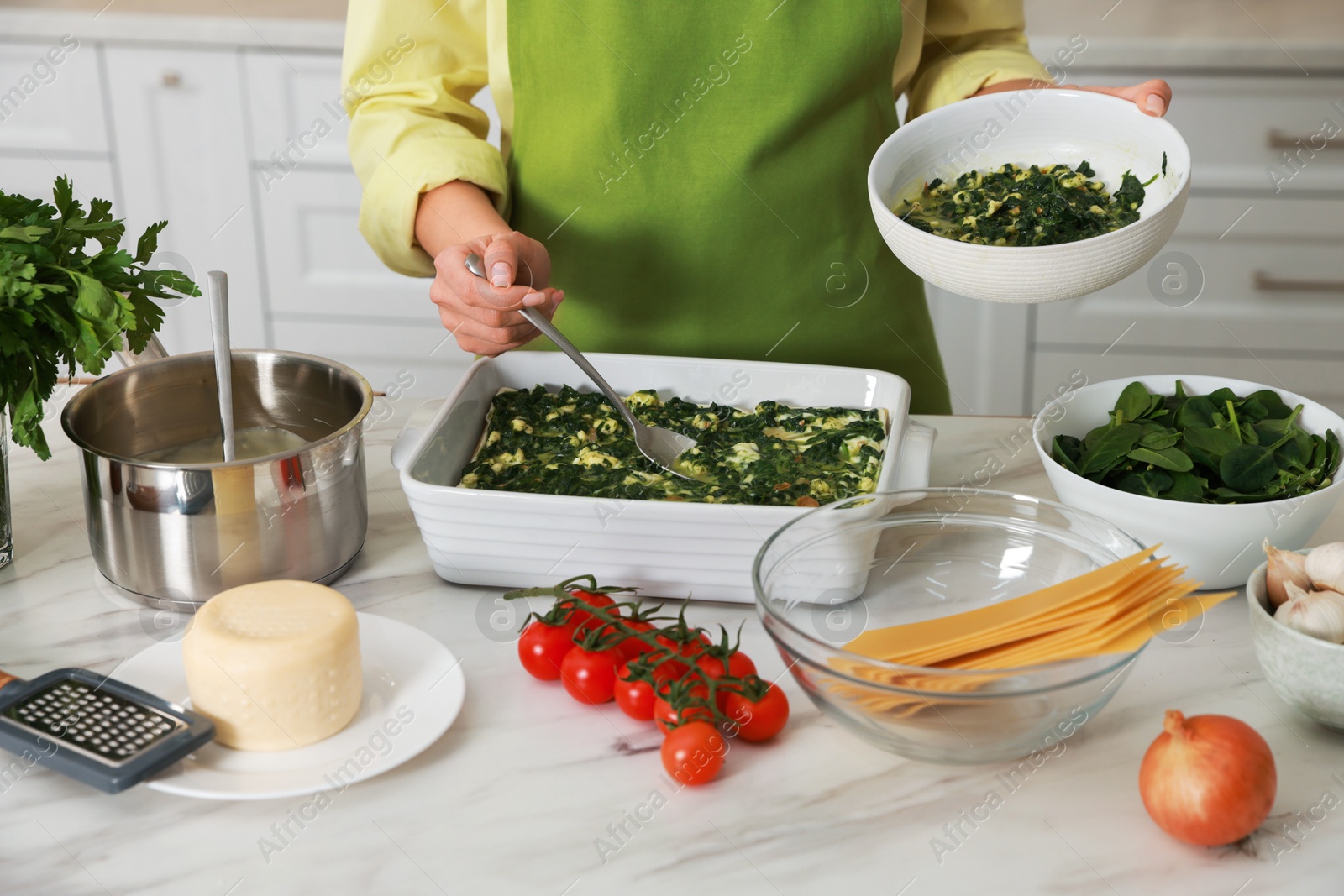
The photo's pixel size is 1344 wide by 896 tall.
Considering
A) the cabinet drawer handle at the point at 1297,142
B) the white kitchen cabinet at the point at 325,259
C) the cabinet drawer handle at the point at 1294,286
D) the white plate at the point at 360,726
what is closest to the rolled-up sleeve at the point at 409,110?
the white plate at the point at 360,726

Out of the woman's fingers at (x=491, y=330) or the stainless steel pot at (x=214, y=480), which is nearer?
the stainless steel pot at (x=214, y=480)

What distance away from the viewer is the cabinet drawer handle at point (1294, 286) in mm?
2680

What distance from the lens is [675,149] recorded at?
1.46 metres

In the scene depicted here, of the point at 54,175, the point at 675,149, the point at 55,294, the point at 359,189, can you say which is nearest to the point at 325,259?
the point at 359,189

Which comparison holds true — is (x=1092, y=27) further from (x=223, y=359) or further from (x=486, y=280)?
(x=223, y=359)

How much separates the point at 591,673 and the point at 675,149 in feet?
2.43

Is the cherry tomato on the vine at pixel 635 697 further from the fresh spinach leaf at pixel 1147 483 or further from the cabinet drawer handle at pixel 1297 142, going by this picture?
the cabinet drawer handle at pixel 1297 142

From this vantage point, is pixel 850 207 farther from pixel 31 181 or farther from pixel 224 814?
pixel 31 181

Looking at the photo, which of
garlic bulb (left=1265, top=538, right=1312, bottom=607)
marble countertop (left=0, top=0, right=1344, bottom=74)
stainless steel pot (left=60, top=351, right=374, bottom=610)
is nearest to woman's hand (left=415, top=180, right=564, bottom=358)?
stainless steel pot (left=60, top=351, right=374, bottom=610)

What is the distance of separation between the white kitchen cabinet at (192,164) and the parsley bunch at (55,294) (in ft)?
5.53

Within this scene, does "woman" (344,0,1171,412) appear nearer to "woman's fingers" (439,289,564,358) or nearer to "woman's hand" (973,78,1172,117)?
"woman's fingers" (439,289,564,358)

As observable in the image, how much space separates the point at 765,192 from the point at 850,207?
0.40 ft

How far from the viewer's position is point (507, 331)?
1.27m

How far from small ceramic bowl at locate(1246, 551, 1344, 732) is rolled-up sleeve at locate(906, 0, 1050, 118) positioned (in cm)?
81
